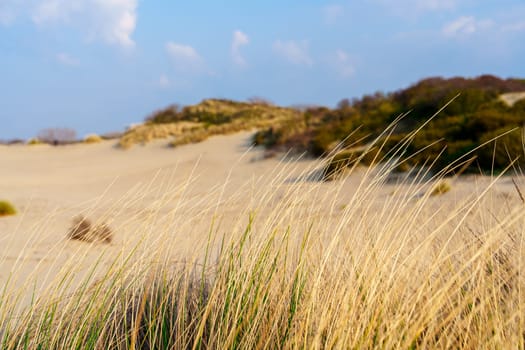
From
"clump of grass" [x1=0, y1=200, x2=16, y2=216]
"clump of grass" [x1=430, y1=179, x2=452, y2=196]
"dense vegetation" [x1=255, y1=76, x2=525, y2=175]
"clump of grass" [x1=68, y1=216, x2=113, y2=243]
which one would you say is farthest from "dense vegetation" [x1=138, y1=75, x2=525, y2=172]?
"clump of grass" [x1=0, y1=200, x2=16, y2=216]

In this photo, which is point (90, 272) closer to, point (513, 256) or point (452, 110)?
point (513, 256)

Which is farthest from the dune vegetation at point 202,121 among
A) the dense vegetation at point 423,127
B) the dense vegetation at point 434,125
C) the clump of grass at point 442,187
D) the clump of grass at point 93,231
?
the clump of grass at point 93,231

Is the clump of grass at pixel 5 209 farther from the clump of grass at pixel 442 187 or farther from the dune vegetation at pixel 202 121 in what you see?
the dune vegetation at pixel 202 121

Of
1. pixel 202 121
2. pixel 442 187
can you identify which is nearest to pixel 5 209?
pixel 442 187

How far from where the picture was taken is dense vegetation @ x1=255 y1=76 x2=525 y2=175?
33.8ft

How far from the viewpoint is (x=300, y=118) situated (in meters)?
19.2

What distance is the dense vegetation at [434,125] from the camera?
10316 mm

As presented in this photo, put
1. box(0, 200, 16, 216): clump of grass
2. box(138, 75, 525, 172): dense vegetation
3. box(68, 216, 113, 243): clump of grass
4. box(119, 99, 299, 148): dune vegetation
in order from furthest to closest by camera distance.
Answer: box(119, 99, 299, 148): dune vegetation → box(138, 75, 525, 172): dense vegetation → box(0, 200, 16, 216): clump of grass → box(68, 216, 113, 243): clump of grass

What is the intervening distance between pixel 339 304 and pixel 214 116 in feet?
96.1

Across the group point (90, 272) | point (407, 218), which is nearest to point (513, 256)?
point (407, 218)

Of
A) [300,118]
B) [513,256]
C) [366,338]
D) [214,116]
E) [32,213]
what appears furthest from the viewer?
[214,116]

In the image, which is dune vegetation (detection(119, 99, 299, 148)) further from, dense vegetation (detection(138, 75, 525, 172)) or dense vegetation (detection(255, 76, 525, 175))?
dense vegetation (detection(255, 76, 525, 175))

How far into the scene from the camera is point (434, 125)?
44.1ft

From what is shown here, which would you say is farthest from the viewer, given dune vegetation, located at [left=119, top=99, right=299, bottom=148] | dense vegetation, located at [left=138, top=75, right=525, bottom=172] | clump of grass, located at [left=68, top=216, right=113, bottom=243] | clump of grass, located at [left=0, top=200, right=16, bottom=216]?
dune vegetation, located at [left=119, top=99, right=299, bottom=148]
